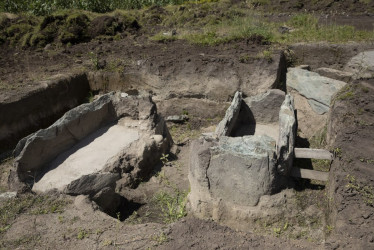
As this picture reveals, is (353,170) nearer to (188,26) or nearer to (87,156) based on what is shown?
(87,156)

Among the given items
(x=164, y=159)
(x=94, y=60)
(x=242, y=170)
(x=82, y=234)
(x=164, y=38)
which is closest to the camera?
(x=82, y=234)

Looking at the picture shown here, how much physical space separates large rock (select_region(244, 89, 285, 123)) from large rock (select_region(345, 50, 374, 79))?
4.97ft

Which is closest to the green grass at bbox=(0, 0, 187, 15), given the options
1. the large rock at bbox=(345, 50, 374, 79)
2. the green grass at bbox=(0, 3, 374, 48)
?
the green grass at bbox=(0, 3, 374, 48)

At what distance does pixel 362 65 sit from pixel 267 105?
91.3 inches

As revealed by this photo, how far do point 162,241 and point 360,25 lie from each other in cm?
880

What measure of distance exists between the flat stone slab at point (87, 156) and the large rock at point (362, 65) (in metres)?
4.27

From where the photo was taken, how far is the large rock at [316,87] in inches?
239

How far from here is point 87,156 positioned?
498cm

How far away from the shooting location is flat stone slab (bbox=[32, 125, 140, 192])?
4516mm

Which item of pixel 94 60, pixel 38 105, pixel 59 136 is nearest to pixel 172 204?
pixel 59 136

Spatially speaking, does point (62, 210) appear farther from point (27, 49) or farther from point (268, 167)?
point (27, 49)

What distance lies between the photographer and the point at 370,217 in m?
3.07

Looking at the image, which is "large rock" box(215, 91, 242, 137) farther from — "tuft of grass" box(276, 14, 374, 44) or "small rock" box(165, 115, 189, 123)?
"tuft of grass" box(276, 14, 374, 44)

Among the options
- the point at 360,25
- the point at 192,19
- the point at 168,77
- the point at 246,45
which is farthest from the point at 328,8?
the point at 168,77
